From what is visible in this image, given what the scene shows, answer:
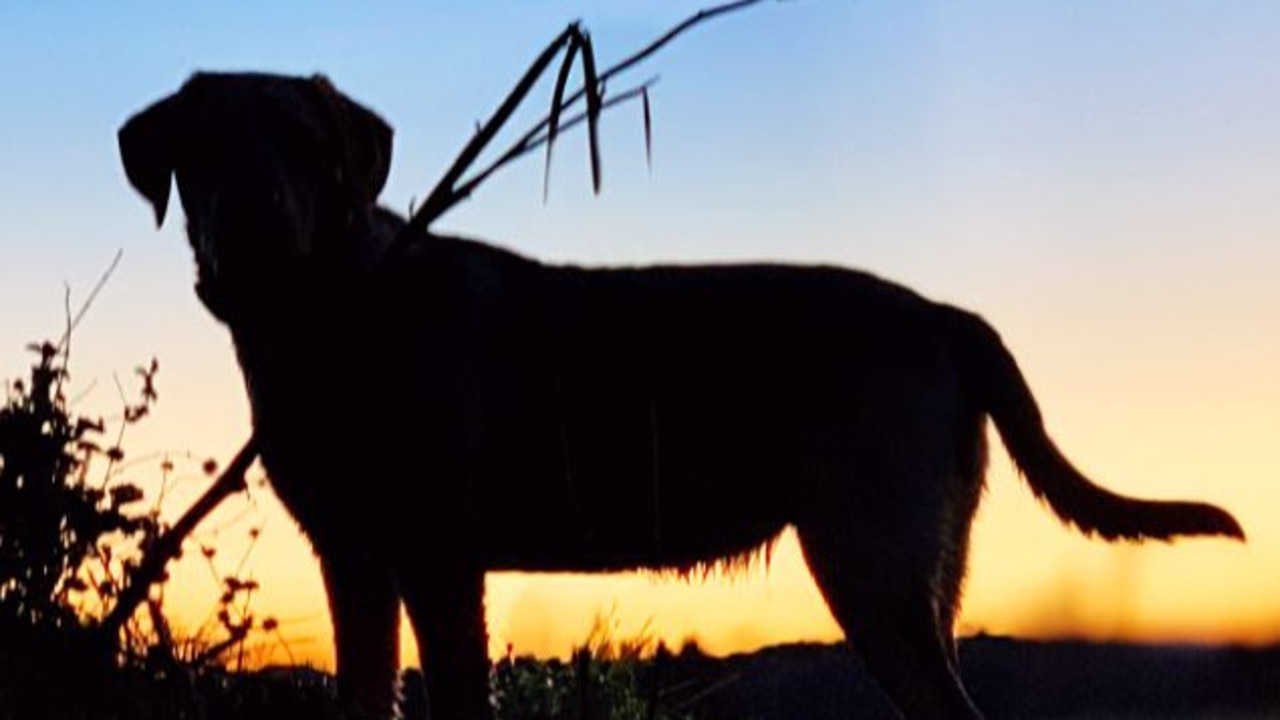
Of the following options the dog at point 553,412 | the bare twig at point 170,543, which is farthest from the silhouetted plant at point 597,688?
the bare twig at point 170,543

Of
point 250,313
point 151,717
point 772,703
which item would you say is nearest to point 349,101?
point 250,313

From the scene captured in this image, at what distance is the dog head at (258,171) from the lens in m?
6.38

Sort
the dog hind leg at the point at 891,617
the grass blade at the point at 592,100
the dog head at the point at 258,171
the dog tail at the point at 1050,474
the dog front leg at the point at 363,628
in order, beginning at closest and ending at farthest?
the grass blade at the point at 592,100
the dog head at the point at 258,171
the dog hind leg at the point at 891,617
the dog front leg at the point at 363,628
the dog tail at the point at 1050,474

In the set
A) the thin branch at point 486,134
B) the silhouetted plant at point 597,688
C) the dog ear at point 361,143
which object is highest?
the dog ear at point 361,143

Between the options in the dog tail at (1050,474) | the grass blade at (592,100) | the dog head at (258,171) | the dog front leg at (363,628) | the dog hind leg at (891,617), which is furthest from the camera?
the dog tail at (1050,474)

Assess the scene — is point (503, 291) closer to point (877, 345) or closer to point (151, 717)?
point (877, 345)

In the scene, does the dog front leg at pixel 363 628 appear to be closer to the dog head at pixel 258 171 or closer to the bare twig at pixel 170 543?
the dog head at pixel 258 171

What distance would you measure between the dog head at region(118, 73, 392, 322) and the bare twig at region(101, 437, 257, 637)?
3.94 feet

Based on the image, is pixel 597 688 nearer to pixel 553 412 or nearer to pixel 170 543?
pixel 553 412

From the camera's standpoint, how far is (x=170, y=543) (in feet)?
17.1

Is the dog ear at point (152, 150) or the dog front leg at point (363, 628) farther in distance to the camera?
the dog front leg at point (363, 628)

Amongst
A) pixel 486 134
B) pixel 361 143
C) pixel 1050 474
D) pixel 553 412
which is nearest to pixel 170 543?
pixel 486 134

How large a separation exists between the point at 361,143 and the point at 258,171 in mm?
532

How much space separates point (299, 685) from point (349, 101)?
1.77 metres
